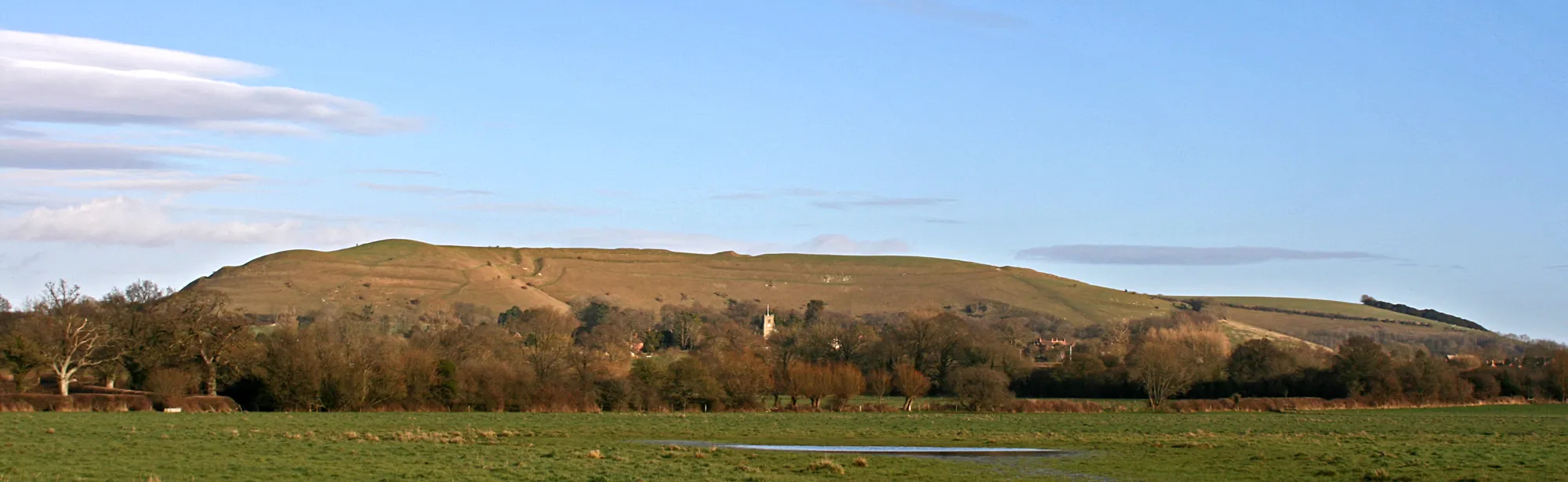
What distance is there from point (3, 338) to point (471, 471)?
5328 cm

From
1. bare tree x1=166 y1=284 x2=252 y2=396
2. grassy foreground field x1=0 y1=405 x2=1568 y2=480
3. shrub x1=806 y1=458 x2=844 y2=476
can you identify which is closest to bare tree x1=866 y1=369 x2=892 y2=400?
grassy foreground field x1=0 y1=405 x2=1568 y2=480

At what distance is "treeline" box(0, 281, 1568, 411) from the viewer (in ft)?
244

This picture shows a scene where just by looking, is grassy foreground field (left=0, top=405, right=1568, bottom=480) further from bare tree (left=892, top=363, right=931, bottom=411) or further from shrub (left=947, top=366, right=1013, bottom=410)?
bare tree (left=892, top=363, right=931, bottom=411)

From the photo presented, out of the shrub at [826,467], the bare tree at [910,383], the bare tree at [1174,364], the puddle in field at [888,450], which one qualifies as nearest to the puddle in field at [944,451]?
the puddle in field at [888,450]

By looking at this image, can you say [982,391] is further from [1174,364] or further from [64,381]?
[64,381]

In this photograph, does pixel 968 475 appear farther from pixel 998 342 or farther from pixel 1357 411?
pixel 998 342

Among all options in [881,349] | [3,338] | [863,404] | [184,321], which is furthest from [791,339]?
[3,338]

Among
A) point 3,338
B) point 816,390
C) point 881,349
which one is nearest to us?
point 3,338

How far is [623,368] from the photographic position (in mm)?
85875

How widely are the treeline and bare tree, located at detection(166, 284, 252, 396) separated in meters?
Answer: 0.10

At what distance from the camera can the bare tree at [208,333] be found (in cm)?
7725

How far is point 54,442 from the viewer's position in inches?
1495

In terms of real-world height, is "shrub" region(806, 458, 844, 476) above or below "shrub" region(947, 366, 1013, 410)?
below

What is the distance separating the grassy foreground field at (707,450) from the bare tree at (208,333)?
517 inches
